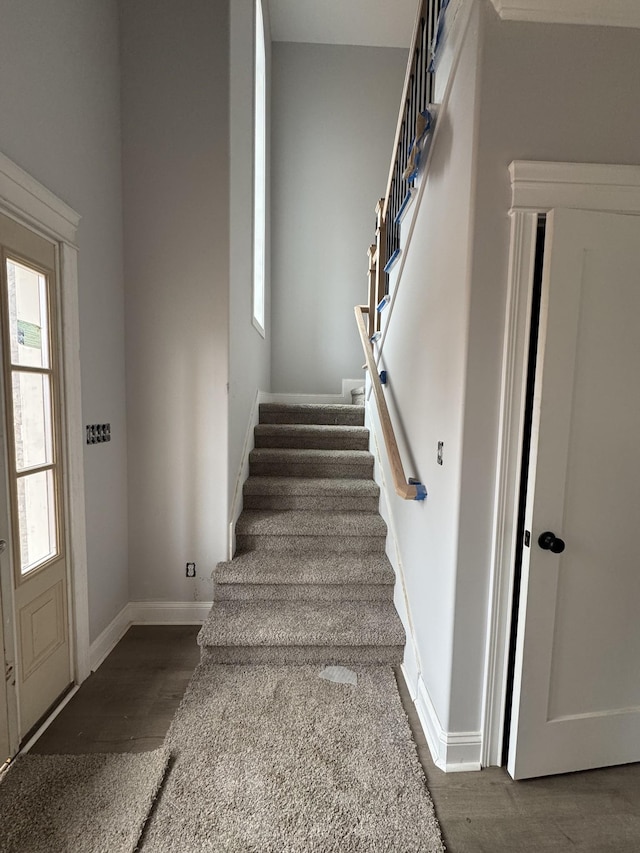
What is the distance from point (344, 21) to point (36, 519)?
16.9 feet

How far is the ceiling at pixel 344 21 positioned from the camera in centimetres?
382

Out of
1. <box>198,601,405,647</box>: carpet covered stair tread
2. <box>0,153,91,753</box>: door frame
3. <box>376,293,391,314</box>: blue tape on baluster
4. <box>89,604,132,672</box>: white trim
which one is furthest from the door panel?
<box>376,293,391,314</box>: blue tape on baluster

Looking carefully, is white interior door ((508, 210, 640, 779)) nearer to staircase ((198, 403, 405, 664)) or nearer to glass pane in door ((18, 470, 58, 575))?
staircase ((198, 403, 405, 664))

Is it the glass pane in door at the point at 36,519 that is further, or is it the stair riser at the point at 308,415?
the stair riser at the point at 308,415

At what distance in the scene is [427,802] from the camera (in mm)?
1365

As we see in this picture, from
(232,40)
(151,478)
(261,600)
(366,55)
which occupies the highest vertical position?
(366,55)

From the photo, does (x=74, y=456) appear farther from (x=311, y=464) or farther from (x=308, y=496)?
(x=311, y=464)

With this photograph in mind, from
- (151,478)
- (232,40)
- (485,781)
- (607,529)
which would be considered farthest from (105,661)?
(232,40)

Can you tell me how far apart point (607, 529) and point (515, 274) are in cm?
97

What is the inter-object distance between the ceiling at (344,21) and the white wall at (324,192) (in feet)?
0.25

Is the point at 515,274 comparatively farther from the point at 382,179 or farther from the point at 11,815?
the point at 382,179

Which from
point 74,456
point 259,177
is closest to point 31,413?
point 74,456

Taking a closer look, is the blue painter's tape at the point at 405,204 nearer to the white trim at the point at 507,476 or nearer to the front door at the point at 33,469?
the white trim at the point at 507,476

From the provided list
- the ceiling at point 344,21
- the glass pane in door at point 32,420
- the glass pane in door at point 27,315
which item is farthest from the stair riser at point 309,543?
the ceiling at point 344,21
